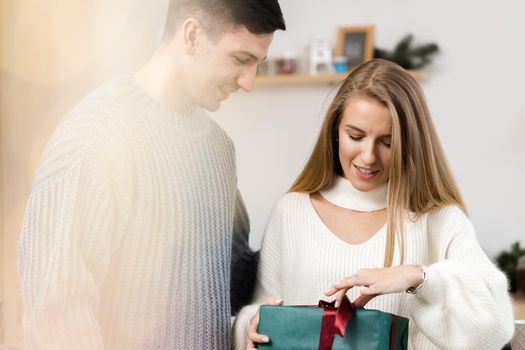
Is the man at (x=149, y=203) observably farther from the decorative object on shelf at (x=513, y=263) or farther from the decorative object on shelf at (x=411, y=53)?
the decorative object on shelf at (x=513, y=263)

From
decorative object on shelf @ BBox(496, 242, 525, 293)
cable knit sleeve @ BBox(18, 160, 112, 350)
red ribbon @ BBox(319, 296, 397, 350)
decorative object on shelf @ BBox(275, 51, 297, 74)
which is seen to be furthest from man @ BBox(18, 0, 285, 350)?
decorative object on shelf @ BBox(496, 242, 525, 293)

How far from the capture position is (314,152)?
2.64ft

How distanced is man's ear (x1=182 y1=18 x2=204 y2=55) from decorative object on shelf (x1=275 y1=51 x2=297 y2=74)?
0.54 meters

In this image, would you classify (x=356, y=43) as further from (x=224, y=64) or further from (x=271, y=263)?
(x=224, y=64)

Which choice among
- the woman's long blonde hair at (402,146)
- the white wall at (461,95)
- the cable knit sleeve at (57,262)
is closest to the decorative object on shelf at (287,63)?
the white wall at (461,95)

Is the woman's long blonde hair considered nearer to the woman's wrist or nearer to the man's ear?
the woman's wrist

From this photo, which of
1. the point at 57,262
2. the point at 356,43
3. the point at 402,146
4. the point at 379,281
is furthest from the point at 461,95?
the point at 57,262

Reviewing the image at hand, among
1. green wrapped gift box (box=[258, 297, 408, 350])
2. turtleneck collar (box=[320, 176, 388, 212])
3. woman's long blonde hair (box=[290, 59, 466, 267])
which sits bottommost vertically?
green wrapped gift box (box=[258, 297, 408, 350])

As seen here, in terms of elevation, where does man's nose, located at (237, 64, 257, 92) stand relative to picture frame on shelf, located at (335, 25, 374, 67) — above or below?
below

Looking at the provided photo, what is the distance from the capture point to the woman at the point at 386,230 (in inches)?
28.2

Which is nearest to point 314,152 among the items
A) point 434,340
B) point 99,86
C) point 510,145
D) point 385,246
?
point 385,246

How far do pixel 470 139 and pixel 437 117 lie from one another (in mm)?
81

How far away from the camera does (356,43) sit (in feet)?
4.26

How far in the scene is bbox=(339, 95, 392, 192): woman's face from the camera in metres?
0.73
